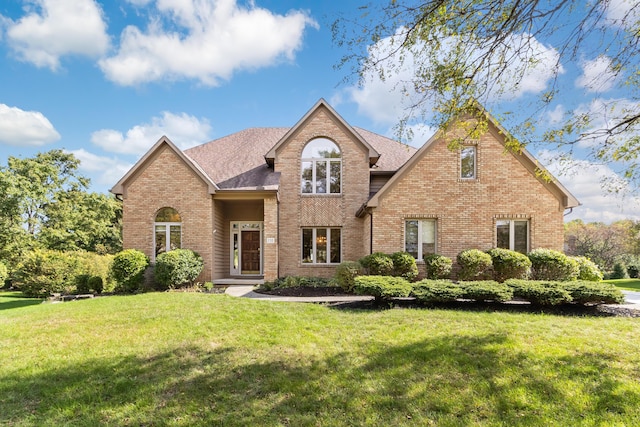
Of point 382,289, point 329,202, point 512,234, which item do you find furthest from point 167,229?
point 512,234

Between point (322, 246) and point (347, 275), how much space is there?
3.99m

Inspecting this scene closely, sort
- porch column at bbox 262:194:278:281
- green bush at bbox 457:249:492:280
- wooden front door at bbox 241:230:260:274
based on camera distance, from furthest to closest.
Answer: wooden front door at bbox 241:230:260:274 < porch column at bbox 262:194:278:281 < green bush at bbox 457:249:492:280

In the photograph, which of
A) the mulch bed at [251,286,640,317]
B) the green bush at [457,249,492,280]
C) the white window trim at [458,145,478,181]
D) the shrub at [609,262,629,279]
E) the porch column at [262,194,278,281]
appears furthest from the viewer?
the shrub at [609,262,629,279]

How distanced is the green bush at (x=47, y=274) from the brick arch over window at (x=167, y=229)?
3757 mm

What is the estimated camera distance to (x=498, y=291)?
8.66 meters

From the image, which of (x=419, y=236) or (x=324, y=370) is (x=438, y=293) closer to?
(x=324, y=370)

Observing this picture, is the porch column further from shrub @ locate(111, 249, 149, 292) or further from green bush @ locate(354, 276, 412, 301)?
Answer: green bush @ locate(354, 276, 412, 301)

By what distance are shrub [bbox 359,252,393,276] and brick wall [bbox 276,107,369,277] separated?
3008mm

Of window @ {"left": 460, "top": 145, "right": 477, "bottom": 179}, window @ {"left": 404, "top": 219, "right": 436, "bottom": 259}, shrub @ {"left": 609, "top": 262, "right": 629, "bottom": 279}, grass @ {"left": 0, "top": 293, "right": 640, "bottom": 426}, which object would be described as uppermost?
window @ {"left": 460, "top": 145, "right": 477, "bottom": 179}

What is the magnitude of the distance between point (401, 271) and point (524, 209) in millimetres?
5506

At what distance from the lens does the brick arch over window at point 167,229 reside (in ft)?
48.2

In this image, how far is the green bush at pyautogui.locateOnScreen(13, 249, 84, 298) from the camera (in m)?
14.0

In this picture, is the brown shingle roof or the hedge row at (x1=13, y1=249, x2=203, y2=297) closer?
the hedge row at (x1=13, y1=249, x2=203, y2=297)

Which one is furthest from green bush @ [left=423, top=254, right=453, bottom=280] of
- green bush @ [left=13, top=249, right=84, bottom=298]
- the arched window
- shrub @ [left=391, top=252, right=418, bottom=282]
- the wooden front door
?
green bush @ [left=13, top=249, right=84, bottom=298]
